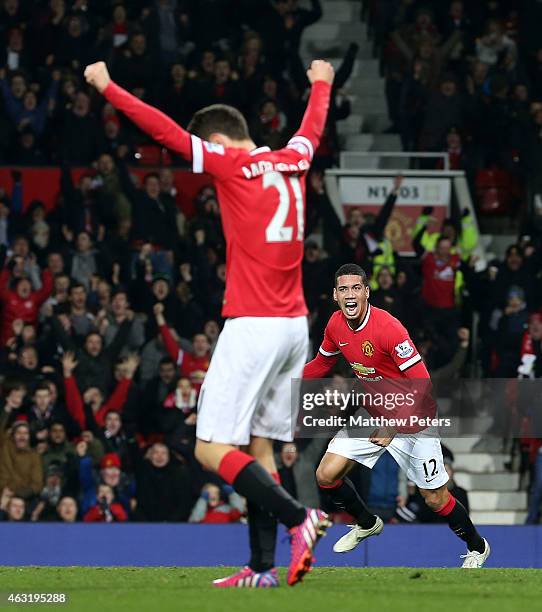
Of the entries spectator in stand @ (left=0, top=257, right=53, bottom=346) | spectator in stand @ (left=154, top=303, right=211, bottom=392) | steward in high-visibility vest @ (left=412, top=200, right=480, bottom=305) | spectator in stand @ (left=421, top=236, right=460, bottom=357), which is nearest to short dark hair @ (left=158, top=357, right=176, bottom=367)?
spectator in stand @ (left=154, top=303, right=211, bottom=392)

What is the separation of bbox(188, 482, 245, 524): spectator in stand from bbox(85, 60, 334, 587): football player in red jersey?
7.09 metres

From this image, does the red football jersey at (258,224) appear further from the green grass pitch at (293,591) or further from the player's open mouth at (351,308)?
the player's open mouth at (351,308)

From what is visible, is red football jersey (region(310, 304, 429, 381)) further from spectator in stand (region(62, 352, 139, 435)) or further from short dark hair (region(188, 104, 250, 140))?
spectator in stand (region(62, 352, 139, 435))

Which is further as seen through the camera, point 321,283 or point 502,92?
point 502,92

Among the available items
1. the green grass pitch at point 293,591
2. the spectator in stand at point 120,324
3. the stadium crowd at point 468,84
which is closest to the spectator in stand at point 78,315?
the spectator in stand at point 120,324

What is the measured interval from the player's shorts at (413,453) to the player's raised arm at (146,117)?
150 inches

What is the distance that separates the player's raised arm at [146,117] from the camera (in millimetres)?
7637

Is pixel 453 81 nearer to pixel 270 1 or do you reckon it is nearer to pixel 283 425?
pixel 270 1

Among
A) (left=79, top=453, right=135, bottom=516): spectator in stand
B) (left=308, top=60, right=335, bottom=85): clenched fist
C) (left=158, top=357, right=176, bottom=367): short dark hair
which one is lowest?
(left=79, top=453, right=135, bottom=516): spectator in stand

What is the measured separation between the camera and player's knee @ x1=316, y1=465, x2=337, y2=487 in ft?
36.1

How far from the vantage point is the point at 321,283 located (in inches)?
688

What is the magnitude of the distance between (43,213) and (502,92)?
6.34m

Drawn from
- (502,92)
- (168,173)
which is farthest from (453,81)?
(168,173)

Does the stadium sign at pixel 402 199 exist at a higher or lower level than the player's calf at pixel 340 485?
higher
